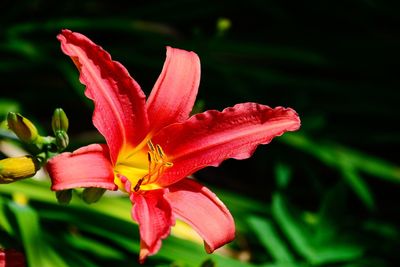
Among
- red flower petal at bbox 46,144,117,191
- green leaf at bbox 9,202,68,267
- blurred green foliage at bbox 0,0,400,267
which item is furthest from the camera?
blurred green foliage at bbox 0,0,400,267

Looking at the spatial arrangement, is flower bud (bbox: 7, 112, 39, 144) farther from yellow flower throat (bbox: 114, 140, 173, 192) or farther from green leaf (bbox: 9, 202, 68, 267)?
green leaf (bbox: 9, 202, 68, 267)

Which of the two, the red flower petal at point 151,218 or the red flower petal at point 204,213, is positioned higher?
the red flower petal at point 151,218

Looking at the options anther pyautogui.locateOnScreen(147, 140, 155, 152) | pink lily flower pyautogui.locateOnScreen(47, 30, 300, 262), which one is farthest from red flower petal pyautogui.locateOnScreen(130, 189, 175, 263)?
anther pyautogui.locateOnScreen(147, 140, 155, 152)

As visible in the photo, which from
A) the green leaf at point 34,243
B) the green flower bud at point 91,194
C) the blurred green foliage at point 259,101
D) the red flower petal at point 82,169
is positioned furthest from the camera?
the blurred green foliage at point 259,101

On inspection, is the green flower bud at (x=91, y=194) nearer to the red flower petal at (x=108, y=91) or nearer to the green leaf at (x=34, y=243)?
the red flower petal at (x=108, y=91)

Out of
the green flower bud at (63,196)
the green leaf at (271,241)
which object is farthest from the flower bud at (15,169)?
the green leaf at (271,241)

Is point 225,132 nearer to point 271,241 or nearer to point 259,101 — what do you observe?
point 271,241

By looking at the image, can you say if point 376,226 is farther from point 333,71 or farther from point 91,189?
point 91,189

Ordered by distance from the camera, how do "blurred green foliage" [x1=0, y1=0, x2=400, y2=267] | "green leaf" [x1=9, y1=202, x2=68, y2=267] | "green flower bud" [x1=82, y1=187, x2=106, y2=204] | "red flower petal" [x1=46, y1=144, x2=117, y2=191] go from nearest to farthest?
1. "red flower petal" [x1=46, y1=144, x2=117, y2=191]
2. "green flower bud" [x1=82, y1=187, x2=106, y2=204]
3. "green leaf" [x1=9, y1=202, x2=68, y2=267]
4. "blurred green foliage" [x1=0, y1=0, x2=400, y2=267]
